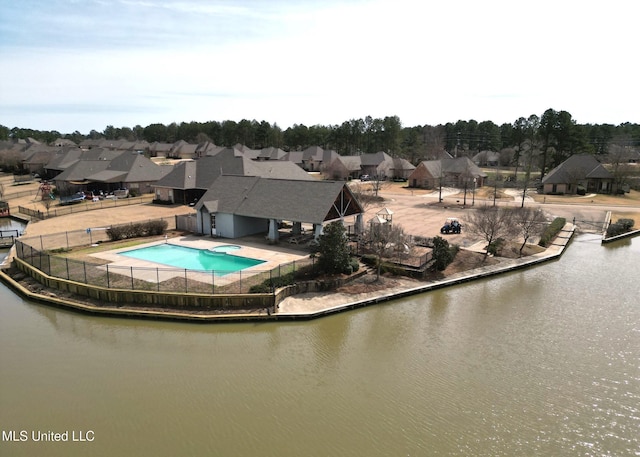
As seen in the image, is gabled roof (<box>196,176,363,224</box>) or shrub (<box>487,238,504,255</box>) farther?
shrub (<box>487,238,504,255</box>)

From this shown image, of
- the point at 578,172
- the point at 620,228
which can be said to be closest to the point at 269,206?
the point at 620,228

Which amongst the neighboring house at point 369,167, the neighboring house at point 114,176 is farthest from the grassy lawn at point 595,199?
the neighboring house at point 114,176

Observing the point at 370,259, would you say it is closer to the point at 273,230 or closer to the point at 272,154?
the point at 273,230

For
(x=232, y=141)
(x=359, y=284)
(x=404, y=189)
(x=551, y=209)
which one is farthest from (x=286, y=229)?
(x=232, y=141)

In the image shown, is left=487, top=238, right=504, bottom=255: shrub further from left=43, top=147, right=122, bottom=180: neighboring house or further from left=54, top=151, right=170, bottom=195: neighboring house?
left=43, top=147, right=122, bottom=180: neighboring house

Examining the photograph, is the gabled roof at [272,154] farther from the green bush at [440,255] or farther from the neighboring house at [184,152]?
the green bush at [440,255]

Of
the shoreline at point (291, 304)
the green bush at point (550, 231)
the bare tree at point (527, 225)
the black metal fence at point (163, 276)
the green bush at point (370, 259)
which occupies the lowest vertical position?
the shoreline at point (291, 304)

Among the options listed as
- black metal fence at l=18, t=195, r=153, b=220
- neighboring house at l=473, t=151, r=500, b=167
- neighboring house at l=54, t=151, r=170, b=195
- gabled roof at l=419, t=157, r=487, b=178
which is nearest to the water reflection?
black metal fence at l=18, t=195, r=153, b=220

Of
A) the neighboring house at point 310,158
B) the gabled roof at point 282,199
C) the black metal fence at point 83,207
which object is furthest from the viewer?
the neighboring house at point 310,158
